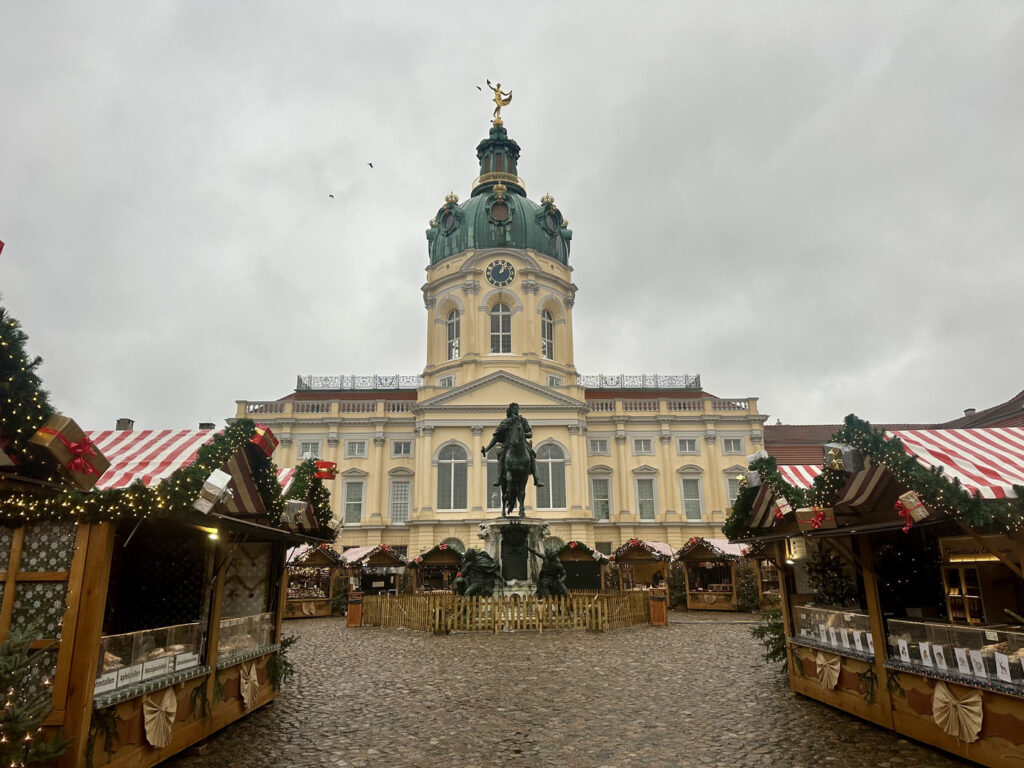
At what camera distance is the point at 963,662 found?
23.0 ft

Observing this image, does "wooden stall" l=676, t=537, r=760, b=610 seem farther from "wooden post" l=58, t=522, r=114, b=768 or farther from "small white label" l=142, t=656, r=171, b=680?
"wooden post" l=58, t=522, r=114, b=768

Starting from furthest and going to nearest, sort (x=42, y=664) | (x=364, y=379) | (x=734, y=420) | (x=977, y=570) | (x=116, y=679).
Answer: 1. (x=364, y=379)
2. (x=734, y=420)
3. (x=977, y=570)
4. (x=116, y=679)
5. (x=42, y=664)

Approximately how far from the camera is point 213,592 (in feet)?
28.6

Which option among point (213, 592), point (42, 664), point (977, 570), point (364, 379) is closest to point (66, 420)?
point (42, 664)

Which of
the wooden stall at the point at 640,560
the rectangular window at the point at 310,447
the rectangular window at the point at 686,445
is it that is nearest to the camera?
the wooden stall at the point at 640,560

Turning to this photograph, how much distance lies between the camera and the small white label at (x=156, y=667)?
275 inches

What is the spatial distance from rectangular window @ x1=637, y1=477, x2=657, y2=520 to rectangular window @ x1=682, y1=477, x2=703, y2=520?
2134mm

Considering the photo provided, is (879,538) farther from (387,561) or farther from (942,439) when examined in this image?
(387,561)

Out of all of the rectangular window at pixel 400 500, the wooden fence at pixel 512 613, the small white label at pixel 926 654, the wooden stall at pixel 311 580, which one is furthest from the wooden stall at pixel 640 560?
the small white label at pixel 926 654

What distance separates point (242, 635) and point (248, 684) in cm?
69

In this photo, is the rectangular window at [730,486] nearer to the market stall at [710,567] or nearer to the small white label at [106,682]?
the market stall at [710,567]

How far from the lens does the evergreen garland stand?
1137 centimetres

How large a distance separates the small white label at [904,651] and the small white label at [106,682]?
8.96 meters

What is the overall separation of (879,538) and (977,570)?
1.64 meters
